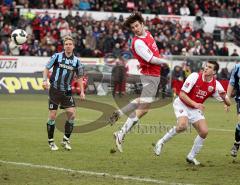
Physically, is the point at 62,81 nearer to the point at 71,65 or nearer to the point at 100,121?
the point at 71,65

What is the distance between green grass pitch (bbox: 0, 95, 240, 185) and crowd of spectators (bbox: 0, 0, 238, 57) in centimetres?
1398

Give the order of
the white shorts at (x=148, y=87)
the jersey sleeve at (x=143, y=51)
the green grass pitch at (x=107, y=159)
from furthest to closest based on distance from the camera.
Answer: the white shorts at (x=148, y=87), the jersey sleeve at (x=143, y=51), the green grass pitch at (x=107, y=159)

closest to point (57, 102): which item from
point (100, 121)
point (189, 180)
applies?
point (189, 180)

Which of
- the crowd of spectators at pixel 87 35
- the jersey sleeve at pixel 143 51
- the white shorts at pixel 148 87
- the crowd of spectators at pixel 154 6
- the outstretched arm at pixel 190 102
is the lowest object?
the crowd of spectators at pixel 87 35

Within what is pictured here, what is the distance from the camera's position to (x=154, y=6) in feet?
142

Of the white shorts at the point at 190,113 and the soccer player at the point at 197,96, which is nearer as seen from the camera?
the soccer player at the point at 197,96

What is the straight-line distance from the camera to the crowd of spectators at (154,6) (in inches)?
1575

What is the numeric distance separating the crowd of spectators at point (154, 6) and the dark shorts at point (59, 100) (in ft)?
82.3

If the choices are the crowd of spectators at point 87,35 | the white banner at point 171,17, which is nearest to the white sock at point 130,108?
the crowd of spectators at point 87,35

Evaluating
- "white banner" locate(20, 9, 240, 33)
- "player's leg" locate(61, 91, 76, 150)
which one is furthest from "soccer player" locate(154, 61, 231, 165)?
"white banner" locate(20, 9, 240, 33)

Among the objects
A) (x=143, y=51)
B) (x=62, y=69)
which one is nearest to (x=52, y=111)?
(x=62, y=69)

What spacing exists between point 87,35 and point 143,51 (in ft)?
79.2

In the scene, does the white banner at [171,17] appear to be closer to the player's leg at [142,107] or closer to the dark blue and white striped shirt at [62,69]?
the dark blue and white striped shirt at [62,69]

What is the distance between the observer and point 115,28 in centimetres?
3834
